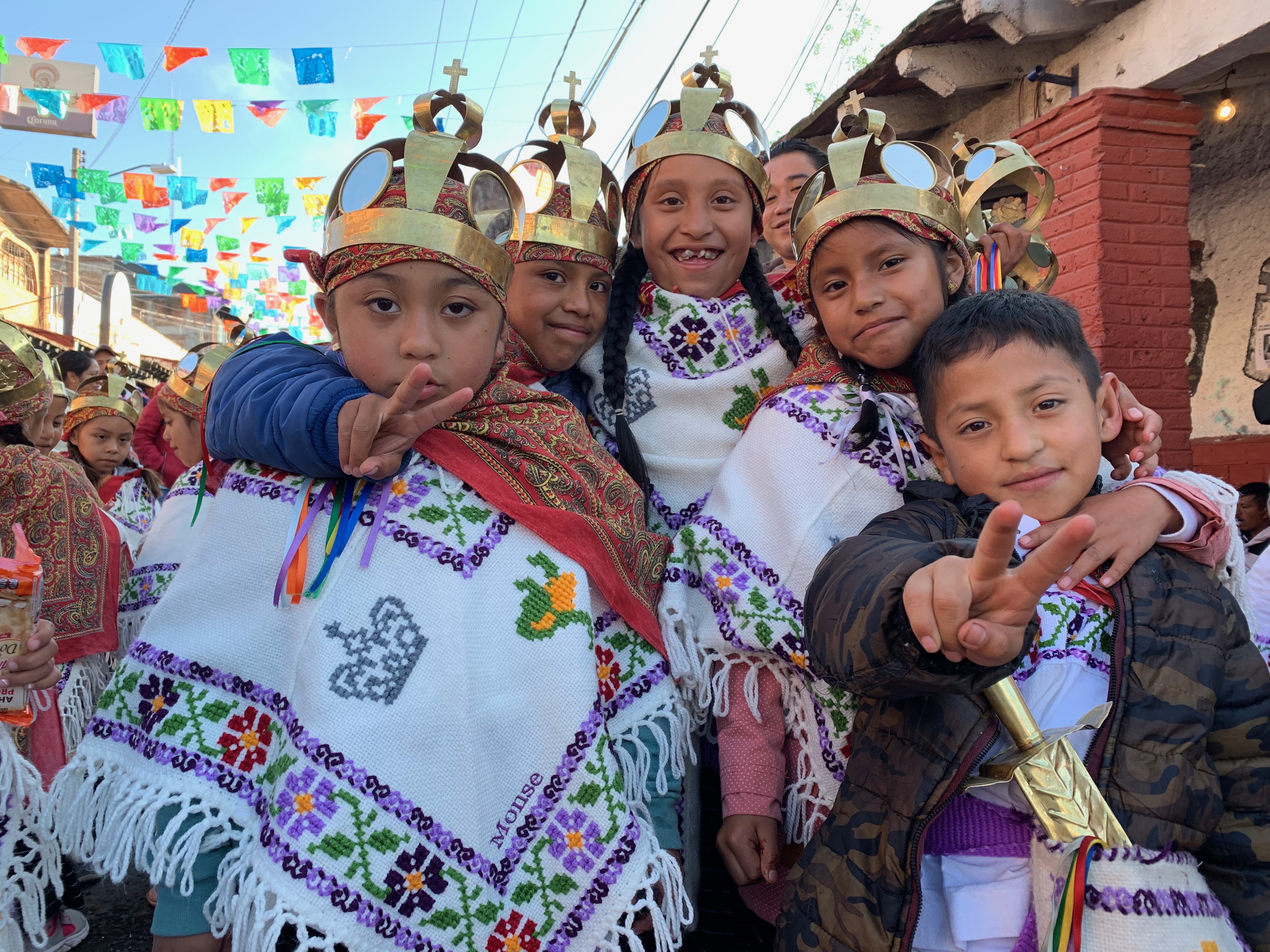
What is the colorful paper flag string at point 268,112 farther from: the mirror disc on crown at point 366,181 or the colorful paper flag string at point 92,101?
the mirror disc on crown at point 366,181

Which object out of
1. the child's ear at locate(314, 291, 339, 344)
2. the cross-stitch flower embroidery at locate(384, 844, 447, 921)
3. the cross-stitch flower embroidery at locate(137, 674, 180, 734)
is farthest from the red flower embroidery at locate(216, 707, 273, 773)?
the child's ear at locate(314, 291, 339, 344)

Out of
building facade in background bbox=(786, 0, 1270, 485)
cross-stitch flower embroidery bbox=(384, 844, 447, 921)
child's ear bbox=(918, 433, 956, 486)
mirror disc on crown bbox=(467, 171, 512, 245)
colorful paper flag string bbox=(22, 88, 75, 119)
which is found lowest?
cross-stitch flower embroidery bbox=(384, 844, 447, 921)

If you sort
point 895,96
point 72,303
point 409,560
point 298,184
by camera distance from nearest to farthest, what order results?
point 409,560
point 895,96
point 298,184
point 72,303

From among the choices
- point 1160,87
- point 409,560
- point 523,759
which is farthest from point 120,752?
point 1160,87

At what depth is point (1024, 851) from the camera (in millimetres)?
1389

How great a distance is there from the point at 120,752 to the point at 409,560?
58 cm

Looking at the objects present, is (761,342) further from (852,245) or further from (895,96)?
(895,96)

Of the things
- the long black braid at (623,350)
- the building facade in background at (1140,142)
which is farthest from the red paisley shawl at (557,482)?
the building facade in background at (1140,142)

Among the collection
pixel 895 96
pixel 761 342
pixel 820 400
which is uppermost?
pixel 895 96

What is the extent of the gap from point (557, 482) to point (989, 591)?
2.81 ft

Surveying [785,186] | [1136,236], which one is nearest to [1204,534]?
[785,186]

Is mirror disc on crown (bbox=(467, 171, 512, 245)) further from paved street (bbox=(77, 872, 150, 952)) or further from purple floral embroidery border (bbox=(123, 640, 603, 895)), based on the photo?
paved street (bbox=(77, 872, 150, 952))

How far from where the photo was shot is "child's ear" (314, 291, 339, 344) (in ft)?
5.45

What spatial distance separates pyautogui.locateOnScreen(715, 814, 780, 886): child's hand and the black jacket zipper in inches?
17.2
